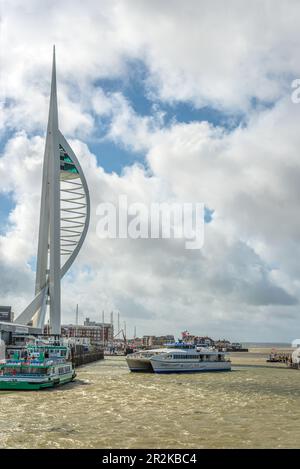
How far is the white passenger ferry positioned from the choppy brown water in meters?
22.9

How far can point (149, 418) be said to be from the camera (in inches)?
1190

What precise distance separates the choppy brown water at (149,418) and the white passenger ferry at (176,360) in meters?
22.9

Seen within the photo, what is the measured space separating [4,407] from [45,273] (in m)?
54.2

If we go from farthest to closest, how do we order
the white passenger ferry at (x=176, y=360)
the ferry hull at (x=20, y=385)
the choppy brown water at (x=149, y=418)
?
the white passenger ferry at (x=176, y=360) < the ferry hull at (x=20, y=385) < the choppy brown water at (x=149, y=418)

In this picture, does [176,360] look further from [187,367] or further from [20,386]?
[20,386]

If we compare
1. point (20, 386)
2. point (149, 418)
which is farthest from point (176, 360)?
point (149, 418)

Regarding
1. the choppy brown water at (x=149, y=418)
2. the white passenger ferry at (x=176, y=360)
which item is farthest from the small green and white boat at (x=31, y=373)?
the white passenger ferry at (x=176, y=360)

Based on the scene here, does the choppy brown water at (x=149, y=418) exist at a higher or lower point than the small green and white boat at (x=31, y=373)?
lower

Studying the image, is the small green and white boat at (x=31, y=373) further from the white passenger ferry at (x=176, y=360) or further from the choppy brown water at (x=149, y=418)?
the white passenger ferry at (x=176, y=360)

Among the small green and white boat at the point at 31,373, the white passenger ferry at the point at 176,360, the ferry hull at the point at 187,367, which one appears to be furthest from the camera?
the white passenger ferry at the point at 176,360

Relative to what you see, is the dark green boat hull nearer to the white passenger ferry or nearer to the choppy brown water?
the choppy brown water

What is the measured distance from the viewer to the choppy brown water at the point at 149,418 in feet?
76.7

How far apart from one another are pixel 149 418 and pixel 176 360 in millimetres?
44841
